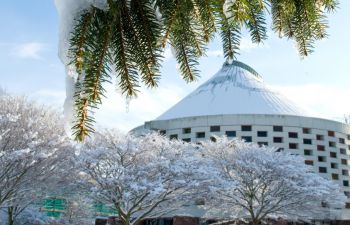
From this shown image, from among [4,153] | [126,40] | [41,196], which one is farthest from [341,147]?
[126,40]

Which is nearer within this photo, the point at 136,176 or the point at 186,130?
the point at 136,176

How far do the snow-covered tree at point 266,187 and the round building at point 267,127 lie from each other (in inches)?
864

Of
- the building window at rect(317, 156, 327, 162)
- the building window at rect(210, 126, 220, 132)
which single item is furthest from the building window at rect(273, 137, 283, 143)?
the building window at rect(210, 126, 220, 132)

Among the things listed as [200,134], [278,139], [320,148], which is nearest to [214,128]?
[200,134]

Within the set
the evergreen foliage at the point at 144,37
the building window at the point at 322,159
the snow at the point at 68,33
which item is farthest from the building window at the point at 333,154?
the snow at the point at 68,33

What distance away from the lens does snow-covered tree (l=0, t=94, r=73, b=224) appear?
20.4m

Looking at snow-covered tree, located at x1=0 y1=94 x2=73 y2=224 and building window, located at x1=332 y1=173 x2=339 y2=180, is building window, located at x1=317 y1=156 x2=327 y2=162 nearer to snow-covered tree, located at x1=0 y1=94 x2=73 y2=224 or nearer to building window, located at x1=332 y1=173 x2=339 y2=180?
building window, located at x1=332 y1=173 x2=339 y2=180

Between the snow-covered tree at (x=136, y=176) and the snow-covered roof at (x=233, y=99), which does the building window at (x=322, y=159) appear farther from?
the snow-covered tree at (x=136, y=176)

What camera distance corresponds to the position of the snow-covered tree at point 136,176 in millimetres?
23281

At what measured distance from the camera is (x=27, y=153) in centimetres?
2028

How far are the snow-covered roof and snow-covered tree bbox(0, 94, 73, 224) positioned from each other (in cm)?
3349

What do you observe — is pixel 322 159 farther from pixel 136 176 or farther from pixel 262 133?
pixel 136 176

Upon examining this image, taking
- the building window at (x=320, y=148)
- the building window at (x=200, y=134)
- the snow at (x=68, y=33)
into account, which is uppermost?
the building window at (x=200, y=134)

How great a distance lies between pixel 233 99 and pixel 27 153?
137 feet
